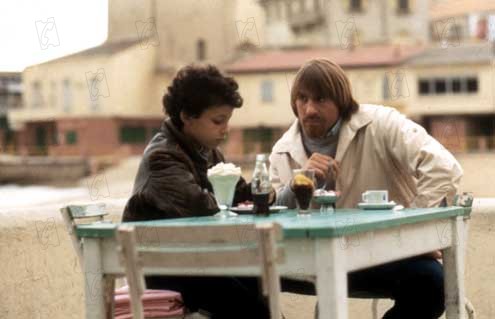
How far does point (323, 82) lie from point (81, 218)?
3.34 feet

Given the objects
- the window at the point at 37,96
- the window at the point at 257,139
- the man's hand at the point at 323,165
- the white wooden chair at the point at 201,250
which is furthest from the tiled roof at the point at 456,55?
the white wooden chair at the point at 201,250

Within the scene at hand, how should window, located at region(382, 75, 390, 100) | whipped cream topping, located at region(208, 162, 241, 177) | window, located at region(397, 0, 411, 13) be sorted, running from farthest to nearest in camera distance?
window, located at region(397, 0, 411, 13) < window, located at region(382, 75, 390, 100) < whipped cream topping, located at region(208, 162, 241, 177)

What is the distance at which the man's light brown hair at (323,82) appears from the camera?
4.68m

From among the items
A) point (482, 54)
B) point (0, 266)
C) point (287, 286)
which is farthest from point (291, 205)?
point (482, 54)

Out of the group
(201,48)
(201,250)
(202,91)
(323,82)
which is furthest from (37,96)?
(201,250)

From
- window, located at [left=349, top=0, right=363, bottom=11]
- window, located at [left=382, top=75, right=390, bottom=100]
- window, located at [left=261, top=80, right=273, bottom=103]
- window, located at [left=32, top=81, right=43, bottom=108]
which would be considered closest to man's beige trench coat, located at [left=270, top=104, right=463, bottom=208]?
window, located at [left=382, top=75, right=390, bottom=100]

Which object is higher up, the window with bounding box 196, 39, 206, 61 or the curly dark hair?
the curly dark hair

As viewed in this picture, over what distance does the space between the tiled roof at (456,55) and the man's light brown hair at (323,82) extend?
56.0 m

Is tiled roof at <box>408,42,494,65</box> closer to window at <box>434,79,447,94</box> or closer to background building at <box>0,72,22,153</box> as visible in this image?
window at <box>434,79,447,94</box>

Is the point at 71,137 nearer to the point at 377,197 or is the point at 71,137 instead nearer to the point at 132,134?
the point at 132,134

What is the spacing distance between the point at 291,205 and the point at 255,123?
5909 cm

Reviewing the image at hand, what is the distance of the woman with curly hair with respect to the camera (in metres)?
4.05

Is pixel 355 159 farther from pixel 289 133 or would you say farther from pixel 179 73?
pixel 179 73

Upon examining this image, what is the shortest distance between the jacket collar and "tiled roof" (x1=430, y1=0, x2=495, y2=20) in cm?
7213
